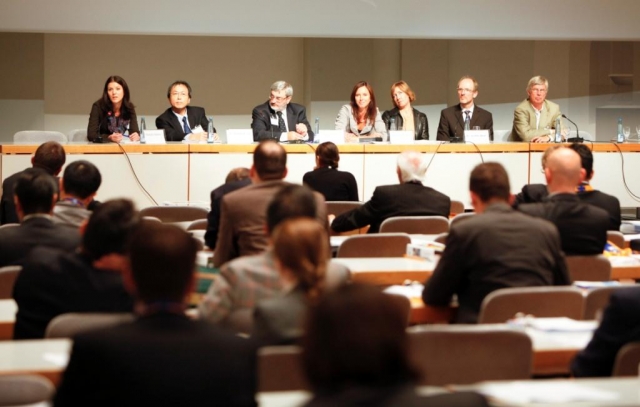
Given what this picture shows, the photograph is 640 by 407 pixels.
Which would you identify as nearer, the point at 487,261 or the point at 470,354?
the point at 470,354

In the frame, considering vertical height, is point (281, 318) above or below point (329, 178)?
below

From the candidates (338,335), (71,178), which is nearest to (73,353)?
(338,335)

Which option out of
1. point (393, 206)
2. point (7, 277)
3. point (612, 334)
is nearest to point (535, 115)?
point (393, 206)

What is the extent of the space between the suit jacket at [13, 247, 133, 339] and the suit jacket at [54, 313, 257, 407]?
122cm

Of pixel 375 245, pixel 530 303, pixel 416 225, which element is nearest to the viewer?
pixel 530 303

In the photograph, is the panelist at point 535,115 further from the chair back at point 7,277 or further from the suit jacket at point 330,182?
the chair back at point 7,277

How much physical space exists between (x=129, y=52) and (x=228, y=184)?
7.28 m

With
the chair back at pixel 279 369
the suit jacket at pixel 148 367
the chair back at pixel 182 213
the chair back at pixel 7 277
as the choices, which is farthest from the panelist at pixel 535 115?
the suit jacket at pixel 148 367

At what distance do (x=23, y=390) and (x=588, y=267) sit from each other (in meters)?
2.94

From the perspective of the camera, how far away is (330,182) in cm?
757

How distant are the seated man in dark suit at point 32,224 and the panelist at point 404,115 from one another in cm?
601

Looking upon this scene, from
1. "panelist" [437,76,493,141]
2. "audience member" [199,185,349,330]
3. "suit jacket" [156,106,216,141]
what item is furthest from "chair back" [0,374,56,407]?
"panelist" [437,76,493,141]

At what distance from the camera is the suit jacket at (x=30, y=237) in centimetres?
418

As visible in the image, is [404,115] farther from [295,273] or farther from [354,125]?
[295,273]
